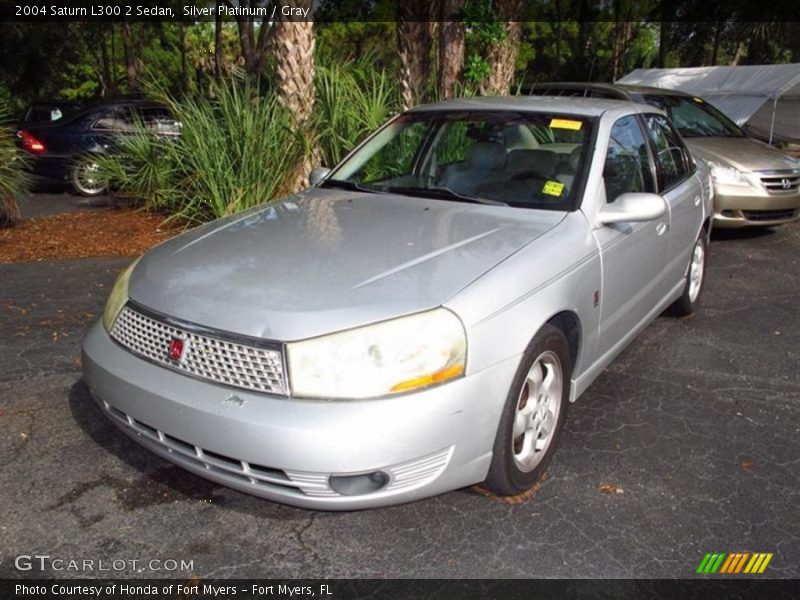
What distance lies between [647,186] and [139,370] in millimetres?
2951

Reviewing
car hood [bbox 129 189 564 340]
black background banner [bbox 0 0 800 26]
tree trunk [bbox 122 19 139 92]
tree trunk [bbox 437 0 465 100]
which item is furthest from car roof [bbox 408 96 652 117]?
tree trunk [bbox 122 19 139 92]

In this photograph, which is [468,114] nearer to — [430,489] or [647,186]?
[647,186]

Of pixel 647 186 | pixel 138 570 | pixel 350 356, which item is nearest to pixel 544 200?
pixel 647 186

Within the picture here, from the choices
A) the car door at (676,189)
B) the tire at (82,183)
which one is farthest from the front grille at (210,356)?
the tire at (82,183)

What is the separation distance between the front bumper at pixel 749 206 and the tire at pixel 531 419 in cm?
536

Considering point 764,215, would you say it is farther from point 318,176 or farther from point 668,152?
point 318,176

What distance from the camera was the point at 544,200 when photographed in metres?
3.54

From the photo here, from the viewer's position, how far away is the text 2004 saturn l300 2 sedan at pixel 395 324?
243cm

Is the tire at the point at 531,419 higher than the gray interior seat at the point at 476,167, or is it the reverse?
the gray interior seat at the point at 476,167

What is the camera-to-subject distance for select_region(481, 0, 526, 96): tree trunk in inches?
405

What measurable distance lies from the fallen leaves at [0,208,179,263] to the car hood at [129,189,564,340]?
13.8 ft

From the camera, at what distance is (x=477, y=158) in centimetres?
396

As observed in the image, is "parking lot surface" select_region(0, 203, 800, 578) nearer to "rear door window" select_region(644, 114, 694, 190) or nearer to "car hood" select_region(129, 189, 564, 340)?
"car hood" select_region(129, 189, 564, 340)

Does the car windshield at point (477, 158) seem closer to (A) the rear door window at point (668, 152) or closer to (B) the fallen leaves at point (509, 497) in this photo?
(A) the rear door window at point (668, 152)
